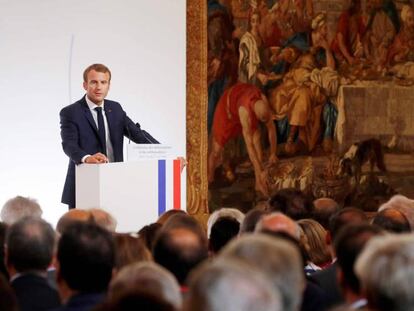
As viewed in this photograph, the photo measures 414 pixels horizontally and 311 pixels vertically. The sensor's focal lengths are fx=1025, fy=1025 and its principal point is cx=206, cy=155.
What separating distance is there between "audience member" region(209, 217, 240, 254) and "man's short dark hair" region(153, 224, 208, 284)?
2.11 metres

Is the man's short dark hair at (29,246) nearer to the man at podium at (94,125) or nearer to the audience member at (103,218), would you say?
the audience member at (103,218)

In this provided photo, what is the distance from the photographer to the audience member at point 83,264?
4.72 meters

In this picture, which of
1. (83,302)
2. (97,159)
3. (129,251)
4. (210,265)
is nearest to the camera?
(210,265)

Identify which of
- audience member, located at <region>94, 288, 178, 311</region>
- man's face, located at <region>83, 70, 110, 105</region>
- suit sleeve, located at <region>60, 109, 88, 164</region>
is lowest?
audience member, located at <region>94, 288, 178, 311</region>

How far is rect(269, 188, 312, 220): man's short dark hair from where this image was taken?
8.98 m

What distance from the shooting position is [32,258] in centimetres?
540

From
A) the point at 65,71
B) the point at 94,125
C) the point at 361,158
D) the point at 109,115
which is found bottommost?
the point at 361,158

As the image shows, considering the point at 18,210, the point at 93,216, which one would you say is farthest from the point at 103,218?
the point at 18,210

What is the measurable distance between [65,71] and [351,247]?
32.9 ft

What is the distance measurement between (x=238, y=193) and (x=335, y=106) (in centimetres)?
225

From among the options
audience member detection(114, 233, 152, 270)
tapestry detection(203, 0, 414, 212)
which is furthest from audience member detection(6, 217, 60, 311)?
tapestry detection(203, 0, 414, 212)

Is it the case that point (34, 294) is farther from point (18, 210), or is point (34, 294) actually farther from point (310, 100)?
point (310, 100)

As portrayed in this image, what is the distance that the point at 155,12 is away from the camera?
49.3 ft

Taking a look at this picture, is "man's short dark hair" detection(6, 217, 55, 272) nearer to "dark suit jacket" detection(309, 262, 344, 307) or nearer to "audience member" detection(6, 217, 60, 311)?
"audience member" detection(6, 217, 60, 311)
